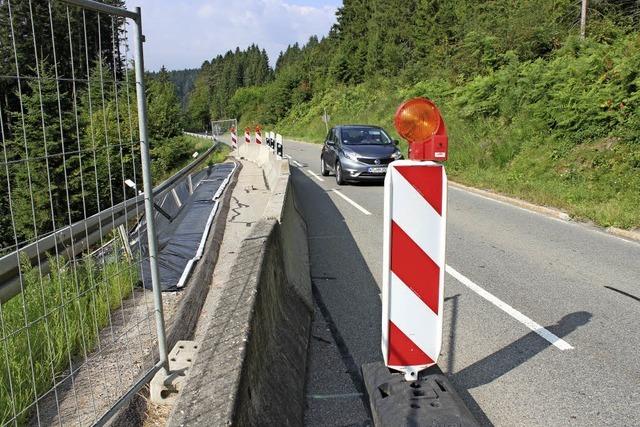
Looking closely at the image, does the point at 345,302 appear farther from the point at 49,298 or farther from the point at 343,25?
the point at 343,25

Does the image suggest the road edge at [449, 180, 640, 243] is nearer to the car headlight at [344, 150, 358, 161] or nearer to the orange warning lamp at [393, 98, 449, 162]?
the car headlight at [344, 150, 358, 161]

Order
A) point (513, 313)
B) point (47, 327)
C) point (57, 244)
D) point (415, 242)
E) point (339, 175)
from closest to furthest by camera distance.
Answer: point (47, 327) → point (415, 242) → point (57, 244) → point (513, 313) → point (339, 175)

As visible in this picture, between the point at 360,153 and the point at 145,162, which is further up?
the point at 145,162

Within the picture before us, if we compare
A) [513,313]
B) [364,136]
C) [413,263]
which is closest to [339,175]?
[364,136]

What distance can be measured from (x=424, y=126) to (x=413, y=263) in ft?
2.70

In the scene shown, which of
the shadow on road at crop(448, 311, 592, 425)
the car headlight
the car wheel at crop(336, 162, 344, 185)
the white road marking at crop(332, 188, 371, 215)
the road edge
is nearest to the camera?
the shadow on road at crop(448, 311, 592, 425)

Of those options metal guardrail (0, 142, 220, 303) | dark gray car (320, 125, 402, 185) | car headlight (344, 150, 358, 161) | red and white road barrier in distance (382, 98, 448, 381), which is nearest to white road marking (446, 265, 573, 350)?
red and white road barrier in distance (382, 98, 448, 381)

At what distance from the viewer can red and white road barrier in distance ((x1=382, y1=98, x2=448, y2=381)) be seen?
3.10 m

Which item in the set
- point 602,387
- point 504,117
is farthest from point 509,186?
point 602,387

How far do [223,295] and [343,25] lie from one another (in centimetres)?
8187

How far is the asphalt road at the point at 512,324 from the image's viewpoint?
3.54 metres

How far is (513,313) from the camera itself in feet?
16.9

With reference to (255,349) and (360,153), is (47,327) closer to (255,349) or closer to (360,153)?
(255,349)

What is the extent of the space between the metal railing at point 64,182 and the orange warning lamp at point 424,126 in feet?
5.01
